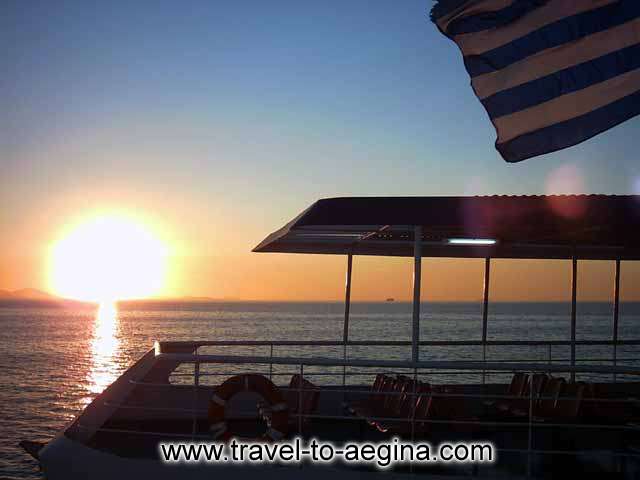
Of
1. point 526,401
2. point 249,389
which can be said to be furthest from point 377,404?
point 249,389

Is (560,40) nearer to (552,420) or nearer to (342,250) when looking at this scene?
(552,420)

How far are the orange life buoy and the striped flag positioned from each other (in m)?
3.29

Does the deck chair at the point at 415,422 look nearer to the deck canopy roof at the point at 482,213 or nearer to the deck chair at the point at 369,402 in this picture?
the deck chair at the point at 369,402

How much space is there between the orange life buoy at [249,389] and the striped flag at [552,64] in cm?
329

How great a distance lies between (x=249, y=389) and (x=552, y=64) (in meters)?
4.31

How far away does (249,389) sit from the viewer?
8.07 metres

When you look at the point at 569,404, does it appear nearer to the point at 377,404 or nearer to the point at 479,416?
the point at 479,416

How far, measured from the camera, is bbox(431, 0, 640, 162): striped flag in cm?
694

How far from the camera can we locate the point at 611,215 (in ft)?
24.8

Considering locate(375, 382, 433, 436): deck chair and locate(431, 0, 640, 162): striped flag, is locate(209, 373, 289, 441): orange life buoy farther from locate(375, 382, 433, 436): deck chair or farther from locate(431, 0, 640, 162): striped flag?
locate(431, 0, 640, 162): striped flag

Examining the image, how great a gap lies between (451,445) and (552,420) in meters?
1.33

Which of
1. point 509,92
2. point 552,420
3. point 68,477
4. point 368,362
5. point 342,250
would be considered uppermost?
point 509,92

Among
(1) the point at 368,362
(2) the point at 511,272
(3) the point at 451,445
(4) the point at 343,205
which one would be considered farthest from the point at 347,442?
(2) the point at 511,272

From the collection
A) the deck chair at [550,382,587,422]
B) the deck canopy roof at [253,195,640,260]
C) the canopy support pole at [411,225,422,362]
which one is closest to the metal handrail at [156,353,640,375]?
the canopy support pole at [411,225,422,362]
